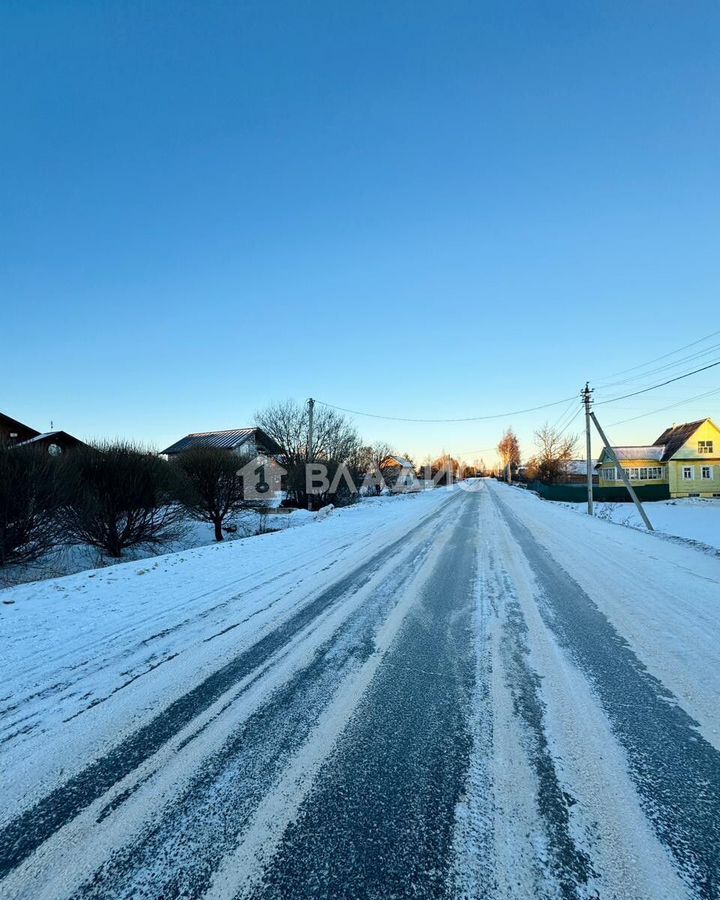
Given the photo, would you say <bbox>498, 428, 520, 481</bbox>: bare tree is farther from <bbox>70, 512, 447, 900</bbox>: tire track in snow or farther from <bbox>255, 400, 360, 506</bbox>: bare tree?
<bbox>70, 512, 447, 900</bbox>: tire track in snow

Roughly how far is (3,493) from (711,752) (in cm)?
1086

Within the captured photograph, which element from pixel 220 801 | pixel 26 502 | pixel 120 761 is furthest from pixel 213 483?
pixel 220 801

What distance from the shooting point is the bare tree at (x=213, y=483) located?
14773 millimetres

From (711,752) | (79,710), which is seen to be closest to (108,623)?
(79,710)

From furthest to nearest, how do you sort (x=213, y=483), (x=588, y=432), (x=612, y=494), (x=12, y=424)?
(x=612, y=494) < (x=12, y=424) < (x=588, y=432) < (x=213, y=483)

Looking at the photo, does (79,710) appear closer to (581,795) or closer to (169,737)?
(169,737)

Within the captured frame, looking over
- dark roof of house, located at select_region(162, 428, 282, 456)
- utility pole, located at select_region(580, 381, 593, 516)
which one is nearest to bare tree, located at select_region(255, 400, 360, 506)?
dark roof of house, located at select_region(162, 428, 282, 456)

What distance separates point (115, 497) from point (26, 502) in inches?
99.4

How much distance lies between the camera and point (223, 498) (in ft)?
50.2

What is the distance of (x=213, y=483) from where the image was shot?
14891 millimetres

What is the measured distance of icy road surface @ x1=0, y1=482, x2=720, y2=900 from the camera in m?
1.50

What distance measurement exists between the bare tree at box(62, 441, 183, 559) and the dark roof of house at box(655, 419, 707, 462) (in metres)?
43.5

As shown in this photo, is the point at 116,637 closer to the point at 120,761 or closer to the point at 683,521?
the point at 120,761

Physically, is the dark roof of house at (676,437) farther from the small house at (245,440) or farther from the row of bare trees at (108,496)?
the row of bare trees at (108,496)
